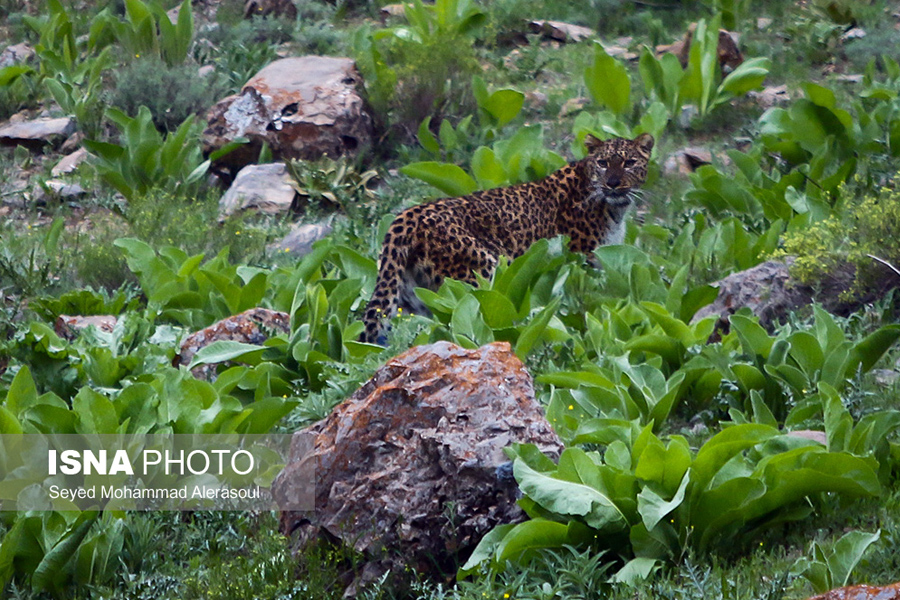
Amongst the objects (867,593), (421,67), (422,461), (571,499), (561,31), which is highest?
(867,593)

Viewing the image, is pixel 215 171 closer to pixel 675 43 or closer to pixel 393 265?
pixel 393 265

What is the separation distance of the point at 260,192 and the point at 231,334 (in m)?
3.86

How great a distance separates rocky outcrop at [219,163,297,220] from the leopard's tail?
119 inches

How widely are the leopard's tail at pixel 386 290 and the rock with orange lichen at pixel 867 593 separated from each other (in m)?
3.87

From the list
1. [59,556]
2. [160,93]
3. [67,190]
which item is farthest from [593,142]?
[59,556]

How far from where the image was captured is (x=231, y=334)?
20.9 feet

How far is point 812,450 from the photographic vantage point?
402 centimetres

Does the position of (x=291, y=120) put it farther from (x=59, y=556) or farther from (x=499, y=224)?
(x=59, y=556)

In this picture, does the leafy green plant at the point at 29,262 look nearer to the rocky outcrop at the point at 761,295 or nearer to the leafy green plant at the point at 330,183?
the leafy green plant at the point at 330,183

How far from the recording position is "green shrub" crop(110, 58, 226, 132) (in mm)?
11469

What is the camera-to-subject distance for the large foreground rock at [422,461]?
4.17 meters

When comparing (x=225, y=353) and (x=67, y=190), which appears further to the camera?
(x=67, y=190)

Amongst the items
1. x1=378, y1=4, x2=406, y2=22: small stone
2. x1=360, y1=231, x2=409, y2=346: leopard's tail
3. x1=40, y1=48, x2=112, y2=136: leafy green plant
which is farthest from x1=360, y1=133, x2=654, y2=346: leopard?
x1=378, y1=4, x2=406, y2=22: small stone

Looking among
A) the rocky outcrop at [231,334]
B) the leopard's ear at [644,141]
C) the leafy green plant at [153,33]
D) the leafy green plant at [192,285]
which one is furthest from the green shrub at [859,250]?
the leafy green plant at [153,33]
